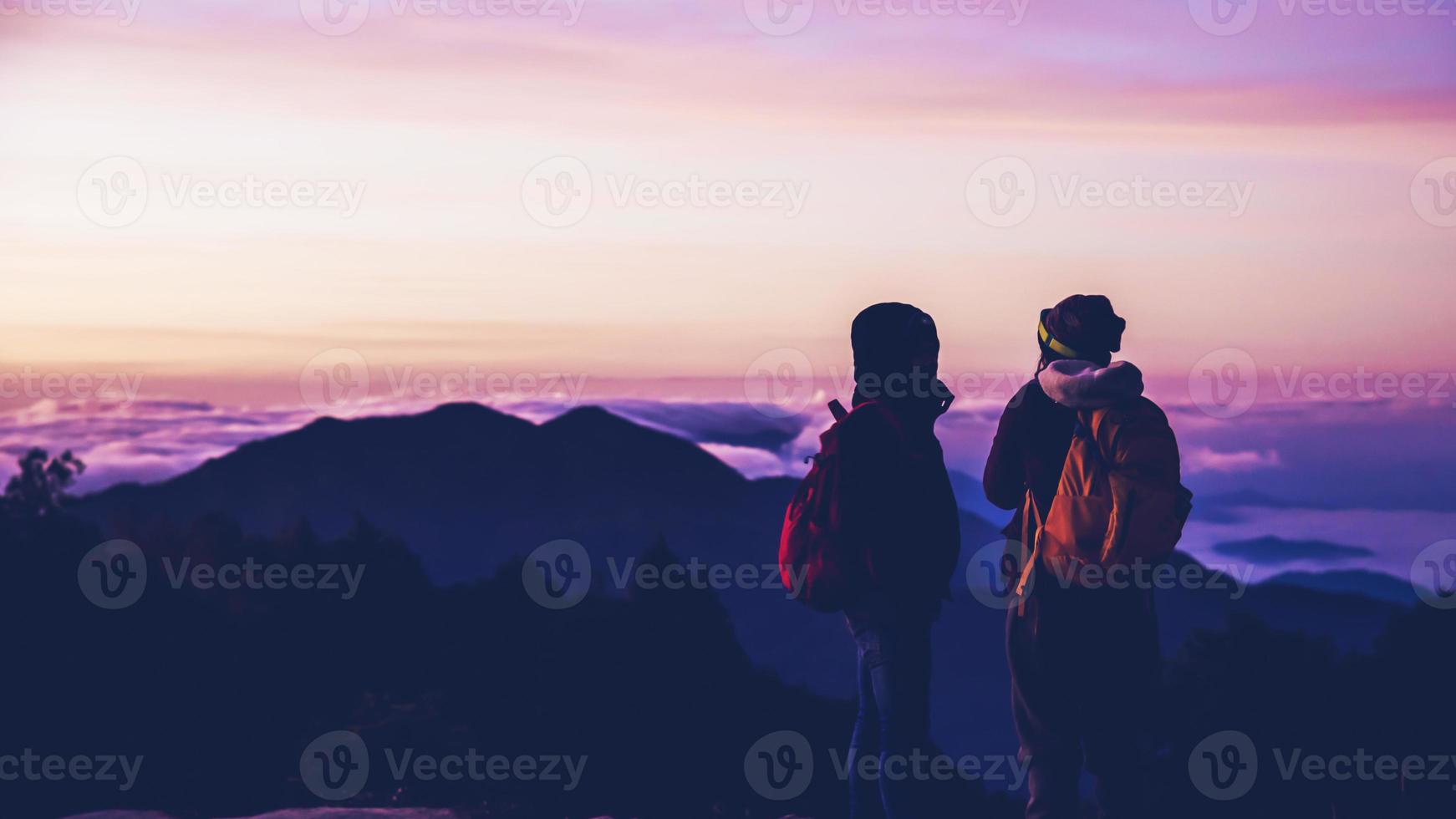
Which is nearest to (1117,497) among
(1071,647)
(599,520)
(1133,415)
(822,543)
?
(1133,415)

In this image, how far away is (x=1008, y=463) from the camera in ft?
18.5

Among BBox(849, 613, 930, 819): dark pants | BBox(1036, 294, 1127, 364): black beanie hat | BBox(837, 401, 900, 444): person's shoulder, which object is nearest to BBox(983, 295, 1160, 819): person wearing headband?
BBox(1036, 294, 1127, 364): black beanie hat

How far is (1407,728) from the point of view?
7.79 metres

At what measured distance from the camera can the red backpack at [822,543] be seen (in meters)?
5.30

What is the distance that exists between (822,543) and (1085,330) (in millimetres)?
1279

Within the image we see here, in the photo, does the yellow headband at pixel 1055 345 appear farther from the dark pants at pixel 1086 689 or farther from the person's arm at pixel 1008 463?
the dark pants at pixel 1086 689

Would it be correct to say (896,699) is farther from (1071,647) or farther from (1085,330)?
(1085,330)

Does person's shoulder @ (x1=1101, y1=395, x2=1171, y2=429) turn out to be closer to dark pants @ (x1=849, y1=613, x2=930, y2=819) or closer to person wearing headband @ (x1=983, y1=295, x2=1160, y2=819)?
person wearing headband @ (x1=983, y1=295, x2=1160, y2=819)

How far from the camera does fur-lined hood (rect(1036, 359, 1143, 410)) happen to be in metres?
5.29

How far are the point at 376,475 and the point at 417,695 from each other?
443 cm

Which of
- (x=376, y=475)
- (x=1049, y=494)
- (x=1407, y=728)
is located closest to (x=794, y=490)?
(x=1049, y=494)

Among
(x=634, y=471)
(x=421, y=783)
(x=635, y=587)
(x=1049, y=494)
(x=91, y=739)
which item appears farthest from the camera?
(x=634, y=471)

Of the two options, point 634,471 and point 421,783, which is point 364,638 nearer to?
point 421,783

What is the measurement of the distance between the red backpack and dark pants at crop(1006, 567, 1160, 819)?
77 cm
